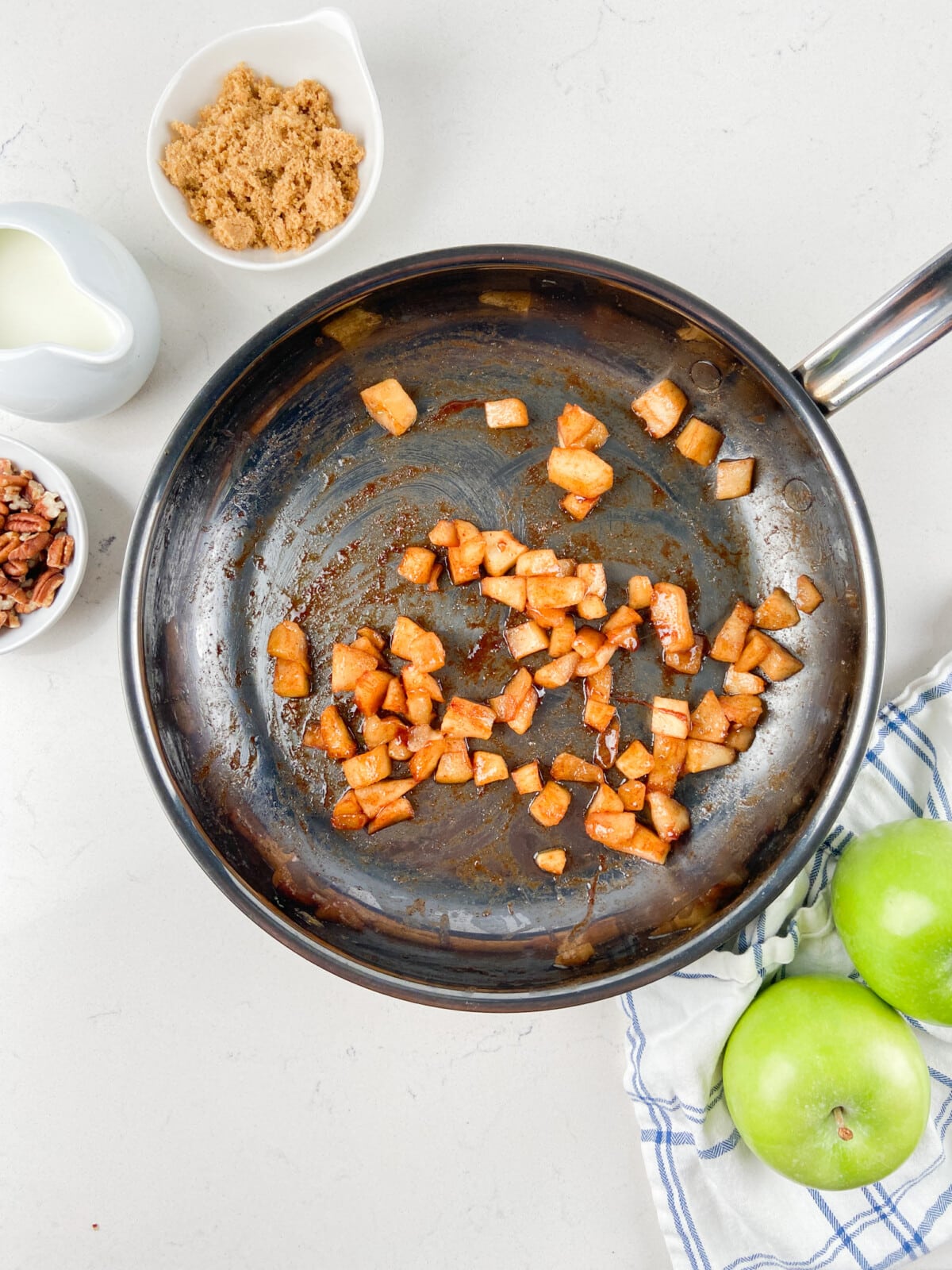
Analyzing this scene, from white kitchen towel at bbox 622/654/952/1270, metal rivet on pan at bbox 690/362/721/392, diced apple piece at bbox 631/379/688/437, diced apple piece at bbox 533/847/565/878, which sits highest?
metal rivet on pan at bbox 690/362/721/392

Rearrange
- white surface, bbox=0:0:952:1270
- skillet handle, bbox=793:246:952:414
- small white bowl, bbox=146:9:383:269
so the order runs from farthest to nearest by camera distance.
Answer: white surface, bbox=0:0:952:1270, small white bowl, bbox=146:9:383:269, skillet handle, bbox=793:246:952:414

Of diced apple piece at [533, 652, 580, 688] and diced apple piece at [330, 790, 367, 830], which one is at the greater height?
diced apple piece at [533, 652, 580, 688]

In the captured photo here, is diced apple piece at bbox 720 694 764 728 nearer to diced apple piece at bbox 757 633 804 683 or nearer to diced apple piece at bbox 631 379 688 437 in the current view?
diced apple piece at bbox 757 633 804 683

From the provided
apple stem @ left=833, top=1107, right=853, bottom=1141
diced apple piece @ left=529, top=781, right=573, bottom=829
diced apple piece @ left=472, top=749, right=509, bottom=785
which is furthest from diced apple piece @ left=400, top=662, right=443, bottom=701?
apple stem @ left=833, top=1107, right=853, bottom=1141

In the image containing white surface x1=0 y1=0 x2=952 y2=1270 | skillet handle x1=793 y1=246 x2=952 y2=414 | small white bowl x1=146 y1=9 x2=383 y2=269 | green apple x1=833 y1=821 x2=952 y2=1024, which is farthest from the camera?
white surface x1=0 y1=0 x2=952 y2=1270

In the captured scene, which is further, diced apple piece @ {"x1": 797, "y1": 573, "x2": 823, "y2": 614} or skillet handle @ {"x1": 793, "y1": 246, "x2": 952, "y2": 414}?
diced apple piece @ {"x1": 797, "y1": 573, "x2": 823, "y2": 614}

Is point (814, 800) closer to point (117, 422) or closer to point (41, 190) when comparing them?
point (117, 422)

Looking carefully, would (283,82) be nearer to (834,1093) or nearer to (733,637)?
(733,637)
